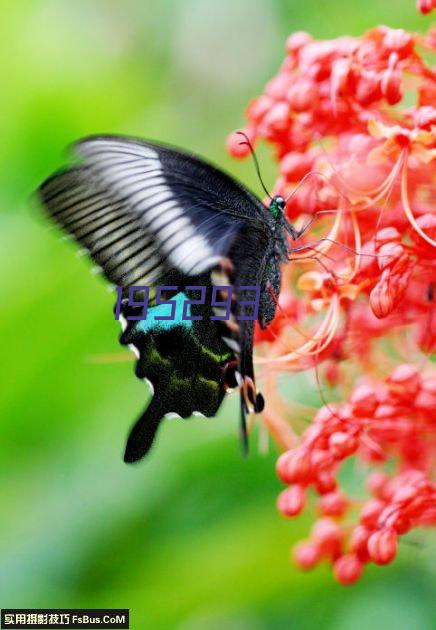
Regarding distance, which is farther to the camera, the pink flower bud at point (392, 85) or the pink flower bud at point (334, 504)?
the pink flower bud at point (334, 504)

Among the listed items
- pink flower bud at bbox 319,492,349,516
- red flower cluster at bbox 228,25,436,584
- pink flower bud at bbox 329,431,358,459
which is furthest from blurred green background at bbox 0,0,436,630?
pink flower bud at bbox 329,431,358,459

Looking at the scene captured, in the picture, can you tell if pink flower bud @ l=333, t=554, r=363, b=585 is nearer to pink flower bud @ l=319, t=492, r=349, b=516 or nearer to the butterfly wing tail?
pink flower bud @ l=319, t=492, r=349, b=516

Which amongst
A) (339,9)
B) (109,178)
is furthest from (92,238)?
(339,9)

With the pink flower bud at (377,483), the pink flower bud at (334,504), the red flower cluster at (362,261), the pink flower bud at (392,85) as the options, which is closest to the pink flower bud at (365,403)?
the red flower cluster at (362,261)

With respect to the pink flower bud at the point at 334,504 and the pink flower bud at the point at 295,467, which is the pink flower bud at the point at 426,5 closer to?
the pink flower bud at the point at 295,467

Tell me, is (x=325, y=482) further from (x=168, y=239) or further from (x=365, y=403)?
(x=168, y=239)

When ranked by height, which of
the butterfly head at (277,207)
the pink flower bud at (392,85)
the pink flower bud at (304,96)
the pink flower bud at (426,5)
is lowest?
the butterfly head at (277,207)

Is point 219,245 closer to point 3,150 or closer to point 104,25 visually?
point 3,150
